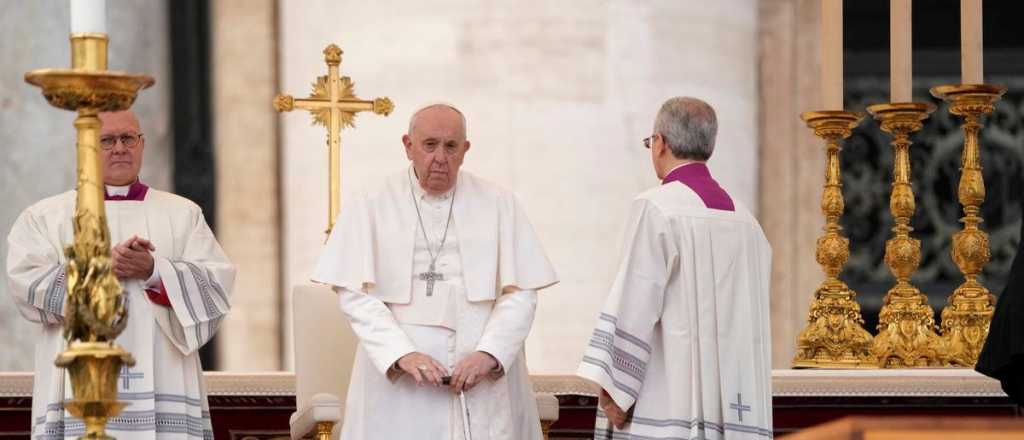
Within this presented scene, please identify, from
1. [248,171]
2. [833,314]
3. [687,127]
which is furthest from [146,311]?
[248,171]

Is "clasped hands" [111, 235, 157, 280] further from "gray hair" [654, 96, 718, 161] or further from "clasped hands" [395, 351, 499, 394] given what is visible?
"gray hair" [654, 96, 718, 161]

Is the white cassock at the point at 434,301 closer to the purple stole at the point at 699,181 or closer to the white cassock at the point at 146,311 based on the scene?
the white cassock at the point at 146,311

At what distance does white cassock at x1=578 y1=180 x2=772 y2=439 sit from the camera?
687 cm

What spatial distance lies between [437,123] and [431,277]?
51cm

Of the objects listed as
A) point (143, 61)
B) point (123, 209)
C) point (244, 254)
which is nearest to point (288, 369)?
point (244, 254)

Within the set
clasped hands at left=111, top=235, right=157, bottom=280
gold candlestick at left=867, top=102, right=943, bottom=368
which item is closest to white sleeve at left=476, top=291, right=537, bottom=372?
clasped hands at left=111, top=235, right=157, bottom=280

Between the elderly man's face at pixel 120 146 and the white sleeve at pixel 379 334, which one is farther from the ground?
the elderly man's face at pixel 120 146

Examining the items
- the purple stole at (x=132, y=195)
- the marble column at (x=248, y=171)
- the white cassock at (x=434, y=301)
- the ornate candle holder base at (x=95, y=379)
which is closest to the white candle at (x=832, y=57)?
the white cassock at (x=434, y=301)

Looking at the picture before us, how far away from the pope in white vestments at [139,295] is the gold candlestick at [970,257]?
282cm

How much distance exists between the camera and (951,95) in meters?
8.29

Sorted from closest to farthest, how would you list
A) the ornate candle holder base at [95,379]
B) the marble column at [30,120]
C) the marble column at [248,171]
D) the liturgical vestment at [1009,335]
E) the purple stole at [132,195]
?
the ornate candle holder base at [95,379] → the liturgical vestment at [1009,335] → the purple stole at [132,195] → the marble column at [30,120] → the marble column at [248,171]

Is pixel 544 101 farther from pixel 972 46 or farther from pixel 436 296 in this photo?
pixel 436 296

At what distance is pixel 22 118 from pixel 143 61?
67 cm

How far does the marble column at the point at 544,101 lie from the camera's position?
1046 cm
